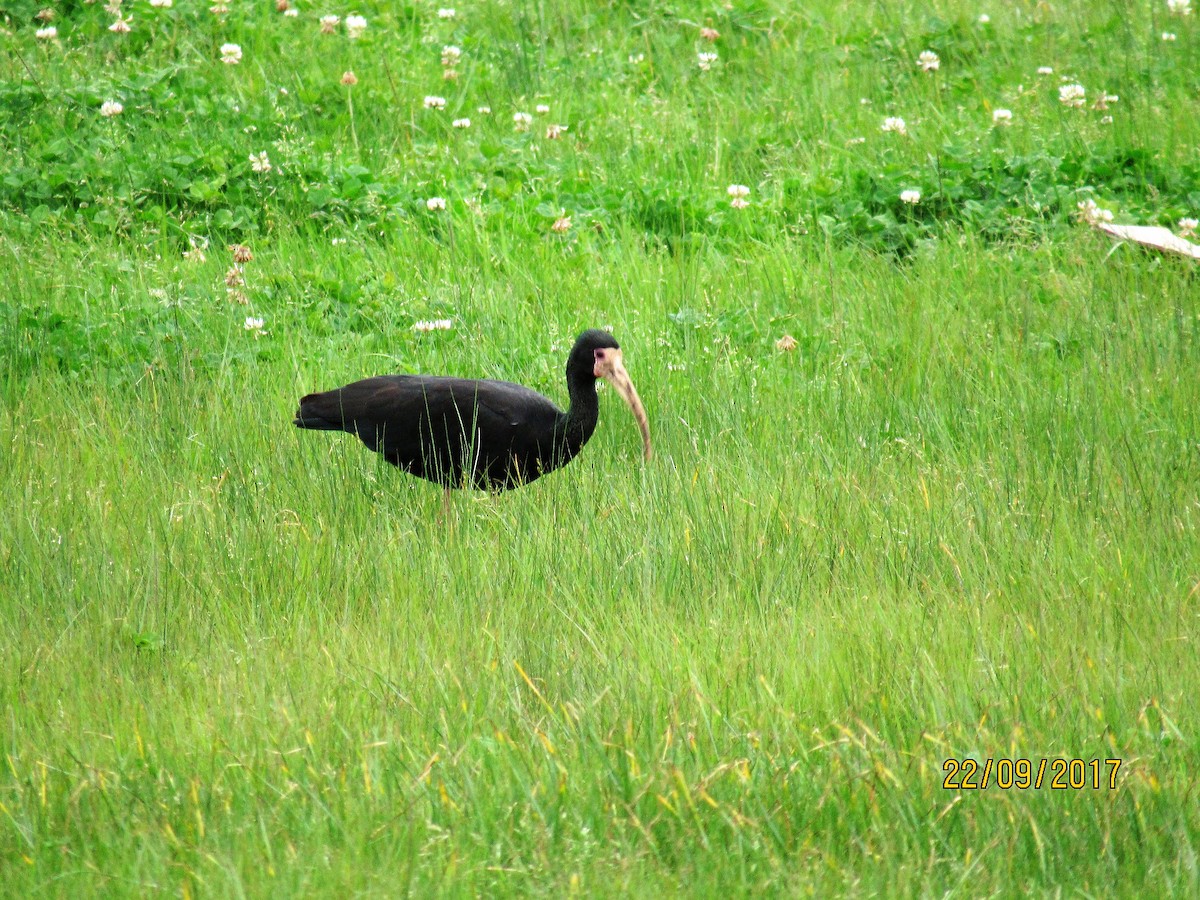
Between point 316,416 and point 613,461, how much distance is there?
1215mm

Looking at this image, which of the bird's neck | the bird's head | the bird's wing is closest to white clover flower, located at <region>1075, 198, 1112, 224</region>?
the bird's head

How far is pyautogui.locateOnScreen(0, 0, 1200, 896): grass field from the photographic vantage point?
294 centimetres

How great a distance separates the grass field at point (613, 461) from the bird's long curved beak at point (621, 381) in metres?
0.19

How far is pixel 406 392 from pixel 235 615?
60.3 inches

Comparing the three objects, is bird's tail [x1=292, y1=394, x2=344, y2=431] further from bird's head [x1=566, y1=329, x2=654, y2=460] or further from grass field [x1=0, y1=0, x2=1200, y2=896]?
bird's head [x1=566, y1=329, x2=654, y2=460]

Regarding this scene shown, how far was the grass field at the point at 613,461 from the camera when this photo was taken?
2.94m

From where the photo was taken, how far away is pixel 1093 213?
7.00 metres

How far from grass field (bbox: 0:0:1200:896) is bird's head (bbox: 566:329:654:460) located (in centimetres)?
24

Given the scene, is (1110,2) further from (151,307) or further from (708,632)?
(708,632)

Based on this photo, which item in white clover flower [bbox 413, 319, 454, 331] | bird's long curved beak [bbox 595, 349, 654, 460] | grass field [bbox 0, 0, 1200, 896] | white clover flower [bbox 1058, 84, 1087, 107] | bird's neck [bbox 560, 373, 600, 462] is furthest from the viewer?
white clover flower [bbox 1058, 84, 1087, 107]

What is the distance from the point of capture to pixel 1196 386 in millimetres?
5352

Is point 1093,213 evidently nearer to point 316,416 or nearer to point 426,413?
point 426,413

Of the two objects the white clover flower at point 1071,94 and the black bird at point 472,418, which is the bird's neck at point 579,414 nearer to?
the black bird at point 472,418

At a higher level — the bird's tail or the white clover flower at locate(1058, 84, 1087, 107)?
the white clover flower at locate(1058, 84, 1087, 107)
